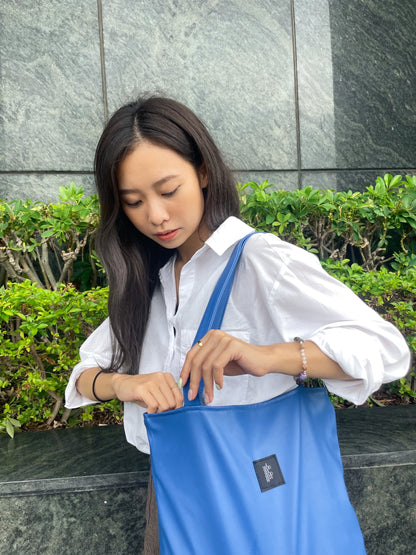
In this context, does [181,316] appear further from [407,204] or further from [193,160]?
[407,204]

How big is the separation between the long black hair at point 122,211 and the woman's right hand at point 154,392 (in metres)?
0.31

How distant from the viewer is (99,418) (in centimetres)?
328

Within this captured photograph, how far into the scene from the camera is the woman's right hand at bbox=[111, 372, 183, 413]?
1.38m

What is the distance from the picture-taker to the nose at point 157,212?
5.39 ft

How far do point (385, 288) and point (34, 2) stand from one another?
10.6 feet

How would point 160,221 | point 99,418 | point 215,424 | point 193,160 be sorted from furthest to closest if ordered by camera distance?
point 99,418 → point 193,160 → point 160,221 → point 215,424

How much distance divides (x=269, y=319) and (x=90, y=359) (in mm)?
714

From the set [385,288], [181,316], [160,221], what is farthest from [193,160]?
[385,288]

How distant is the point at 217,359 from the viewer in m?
1.29

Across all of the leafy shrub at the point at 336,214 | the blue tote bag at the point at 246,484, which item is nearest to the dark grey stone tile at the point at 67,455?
the blue tote bag at the point at 246,484

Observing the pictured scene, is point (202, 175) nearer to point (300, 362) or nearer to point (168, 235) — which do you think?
point (168, 235)

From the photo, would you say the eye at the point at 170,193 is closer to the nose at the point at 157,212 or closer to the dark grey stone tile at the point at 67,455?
the nose at the point at 157,212

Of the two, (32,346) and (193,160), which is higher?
(193,160)

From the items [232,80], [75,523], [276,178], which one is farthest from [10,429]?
[232,80]
